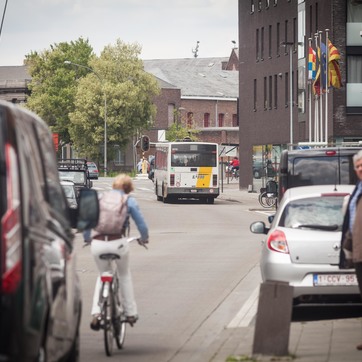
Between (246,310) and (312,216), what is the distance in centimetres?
168

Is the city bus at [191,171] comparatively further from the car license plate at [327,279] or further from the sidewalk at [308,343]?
the sidewalk at [308,343]

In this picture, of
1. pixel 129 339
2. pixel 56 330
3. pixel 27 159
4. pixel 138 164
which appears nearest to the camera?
pixel 27 159

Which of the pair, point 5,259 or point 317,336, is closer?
point 5,259

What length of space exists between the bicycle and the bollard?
4.64 feet

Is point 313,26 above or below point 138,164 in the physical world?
above

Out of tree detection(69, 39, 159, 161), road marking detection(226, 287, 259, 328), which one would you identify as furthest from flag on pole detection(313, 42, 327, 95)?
tree detection(69, 39, 159, 161)

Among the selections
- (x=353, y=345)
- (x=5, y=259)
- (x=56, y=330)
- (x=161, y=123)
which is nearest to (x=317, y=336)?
(x=353, y=345)

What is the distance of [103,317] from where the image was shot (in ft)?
38.9

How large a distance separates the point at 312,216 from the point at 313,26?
49.6 meters

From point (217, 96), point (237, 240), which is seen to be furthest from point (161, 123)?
point (237, 240)

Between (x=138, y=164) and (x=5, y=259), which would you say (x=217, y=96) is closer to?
(x=138, y=164)

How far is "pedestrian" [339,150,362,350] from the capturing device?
11.1 metres

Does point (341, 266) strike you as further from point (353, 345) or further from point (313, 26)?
point (313, 26)

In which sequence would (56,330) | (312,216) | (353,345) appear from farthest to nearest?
(312,216)
(353,345)
(56,330)
